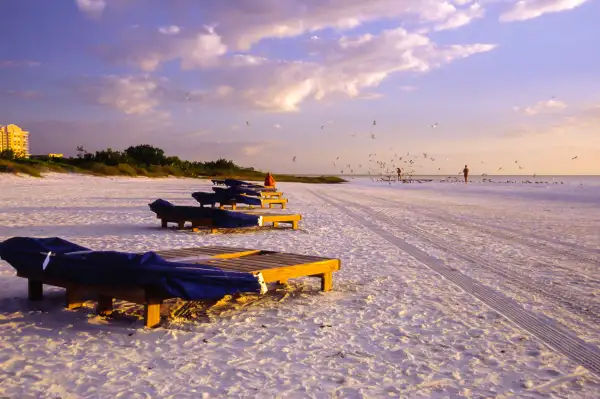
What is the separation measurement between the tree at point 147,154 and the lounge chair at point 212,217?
63.1 m

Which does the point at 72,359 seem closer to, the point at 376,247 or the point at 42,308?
the point at 42,308

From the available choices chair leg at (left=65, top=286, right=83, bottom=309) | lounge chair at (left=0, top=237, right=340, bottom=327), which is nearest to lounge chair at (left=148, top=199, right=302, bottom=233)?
lounge chair at (left=0, top=237, right=340, bottom=327)

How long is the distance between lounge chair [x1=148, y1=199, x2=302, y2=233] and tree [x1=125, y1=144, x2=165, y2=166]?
63.1 m

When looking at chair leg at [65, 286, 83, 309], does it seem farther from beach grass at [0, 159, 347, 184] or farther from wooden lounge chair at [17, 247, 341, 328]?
beach grass at [0, 159, 347, 184]

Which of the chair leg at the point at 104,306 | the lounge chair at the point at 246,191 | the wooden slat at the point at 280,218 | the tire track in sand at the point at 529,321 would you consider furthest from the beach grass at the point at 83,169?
the tire track in sand at the point at 529,321

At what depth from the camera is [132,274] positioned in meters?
4.89

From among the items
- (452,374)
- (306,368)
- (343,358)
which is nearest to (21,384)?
(306,368)

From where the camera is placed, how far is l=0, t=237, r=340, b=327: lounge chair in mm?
4879

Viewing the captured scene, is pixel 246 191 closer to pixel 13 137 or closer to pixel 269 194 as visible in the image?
pixel 269 194

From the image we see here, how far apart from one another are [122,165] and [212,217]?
147 feet

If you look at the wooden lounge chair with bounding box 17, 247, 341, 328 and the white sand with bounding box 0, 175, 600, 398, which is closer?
the white sand with bounding box 0, 175, 600, 398

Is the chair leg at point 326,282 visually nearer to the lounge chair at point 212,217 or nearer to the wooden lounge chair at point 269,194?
the lounge chair at point 212,217

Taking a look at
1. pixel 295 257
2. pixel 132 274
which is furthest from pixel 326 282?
pixel 132 274

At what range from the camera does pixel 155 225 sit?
13.6 m
